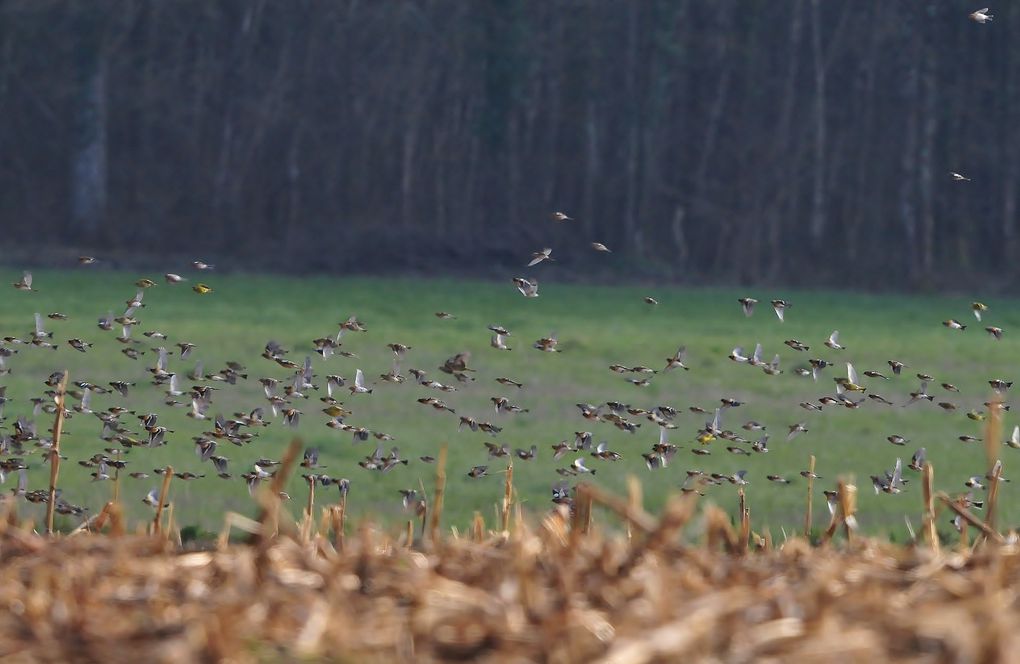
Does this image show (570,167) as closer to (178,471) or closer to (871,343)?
(871,343)

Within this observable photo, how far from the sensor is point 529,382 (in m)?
18.5

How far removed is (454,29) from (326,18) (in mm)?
4387

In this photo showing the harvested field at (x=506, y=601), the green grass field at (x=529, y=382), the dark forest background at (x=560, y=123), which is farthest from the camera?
the dark forest background at (x=560, y=123)

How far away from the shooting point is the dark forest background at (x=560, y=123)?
4912 centimetres

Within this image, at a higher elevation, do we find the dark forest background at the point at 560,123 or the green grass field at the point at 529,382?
the dark forest background at the point at 560,123

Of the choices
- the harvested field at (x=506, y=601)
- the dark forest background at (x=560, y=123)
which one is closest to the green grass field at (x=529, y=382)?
the harvested field at (x=506, y=601)

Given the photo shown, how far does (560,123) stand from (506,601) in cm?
5032

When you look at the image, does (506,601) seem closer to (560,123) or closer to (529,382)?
(529,382)

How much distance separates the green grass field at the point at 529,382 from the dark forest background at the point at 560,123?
52.5 feet

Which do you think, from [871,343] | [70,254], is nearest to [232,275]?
[70,254]

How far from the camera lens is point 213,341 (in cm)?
2108

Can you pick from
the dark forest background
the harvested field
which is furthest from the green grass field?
the dark forest background

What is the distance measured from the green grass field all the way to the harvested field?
275 inches

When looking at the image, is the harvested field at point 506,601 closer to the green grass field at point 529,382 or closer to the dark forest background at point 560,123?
the green grass field at point 529,382
